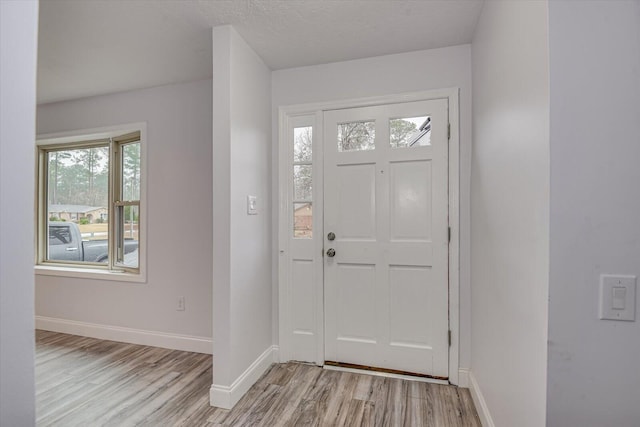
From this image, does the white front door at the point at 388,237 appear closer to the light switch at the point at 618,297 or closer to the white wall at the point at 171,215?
the white wall at the point at 171,215

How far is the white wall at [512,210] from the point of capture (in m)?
0.99

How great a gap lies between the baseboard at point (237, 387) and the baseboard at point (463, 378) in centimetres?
147

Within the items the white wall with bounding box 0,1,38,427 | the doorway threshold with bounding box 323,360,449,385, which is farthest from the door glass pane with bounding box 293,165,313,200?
the white wall with bounding box 0,1,38,427

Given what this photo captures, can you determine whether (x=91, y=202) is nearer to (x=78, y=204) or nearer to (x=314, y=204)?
(x=78, y=204)

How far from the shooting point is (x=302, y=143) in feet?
8.25

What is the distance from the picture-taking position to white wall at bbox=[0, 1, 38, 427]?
2.07 ft

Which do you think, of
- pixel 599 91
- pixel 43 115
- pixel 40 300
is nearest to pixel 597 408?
pixel 599 91

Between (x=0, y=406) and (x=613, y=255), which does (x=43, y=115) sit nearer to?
(x=0, y=406)

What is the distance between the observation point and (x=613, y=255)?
0.87 meters

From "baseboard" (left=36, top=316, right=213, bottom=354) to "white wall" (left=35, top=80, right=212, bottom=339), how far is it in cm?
5

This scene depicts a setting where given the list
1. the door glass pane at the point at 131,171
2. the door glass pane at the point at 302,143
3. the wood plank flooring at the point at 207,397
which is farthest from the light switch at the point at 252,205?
the door glass pane at the point at 131,171

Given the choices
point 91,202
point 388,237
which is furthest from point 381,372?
point 91,202

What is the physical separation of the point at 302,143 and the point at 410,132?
884mm

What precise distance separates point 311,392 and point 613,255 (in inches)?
74.4
